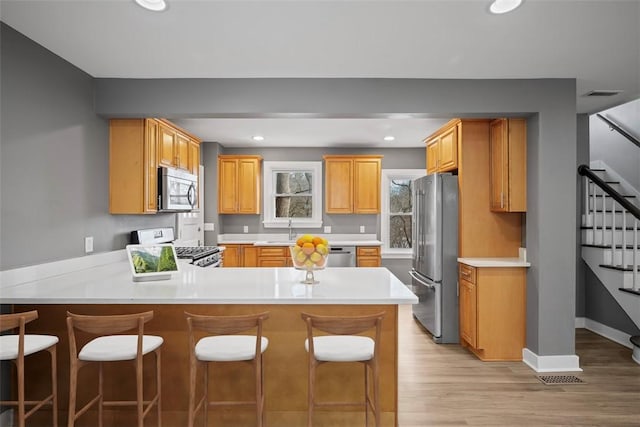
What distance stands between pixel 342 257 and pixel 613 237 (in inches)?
131

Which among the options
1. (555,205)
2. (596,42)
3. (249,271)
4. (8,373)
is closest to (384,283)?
(249,271)

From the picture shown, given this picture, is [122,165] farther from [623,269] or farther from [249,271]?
[623,269]

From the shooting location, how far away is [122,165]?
3602mm

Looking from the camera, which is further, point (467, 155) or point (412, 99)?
point (467, 155)

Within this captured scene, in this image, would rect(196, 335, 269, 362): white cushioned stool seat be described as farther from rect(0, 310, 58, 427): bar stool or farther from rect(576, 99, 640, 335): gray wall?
rect(576, 99, 640, 335): gray wall

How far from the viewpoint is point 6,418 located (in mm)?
2398

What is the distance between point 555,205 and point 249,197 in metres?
4.37

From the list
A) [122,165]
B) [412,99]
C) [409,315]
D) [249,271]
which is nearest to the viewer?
[249,271]

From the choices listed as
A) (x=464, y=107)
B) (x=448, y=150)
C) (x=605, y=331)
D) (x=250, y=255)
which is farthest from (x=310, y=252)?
(x=605, y=331)

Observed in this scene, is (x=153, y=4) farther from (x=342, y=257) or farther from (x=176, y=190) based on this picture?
(x=342, y=257)

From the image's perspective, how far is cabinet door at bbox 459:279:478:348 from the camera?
Result: 3674 mm

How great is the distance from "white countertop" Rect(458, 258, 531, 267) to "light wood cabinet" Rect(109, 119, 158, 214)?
3239mm

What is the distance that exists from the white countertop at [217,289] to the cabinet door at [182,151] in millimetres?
1753

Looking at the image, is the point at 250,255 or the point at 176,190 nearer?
the point at 176,190
